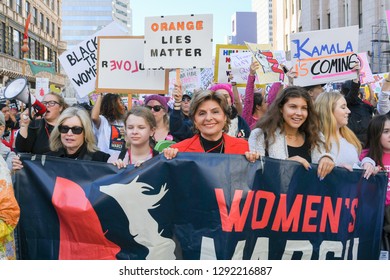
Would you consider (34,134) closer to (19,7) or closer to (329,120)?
(329,120)

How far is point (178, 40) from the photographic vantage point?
6.11 metres

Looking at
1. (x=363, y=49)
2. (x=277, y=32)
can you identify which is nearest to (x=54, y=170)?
(x=363, y=49)

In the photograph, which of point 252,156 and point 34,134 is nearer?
point 252,156

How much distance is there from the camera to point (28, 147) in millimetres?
5281

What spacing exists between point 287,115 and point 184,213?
3.85ft

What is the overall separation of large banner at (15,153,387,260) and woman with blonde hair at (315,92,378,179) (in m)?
0.41

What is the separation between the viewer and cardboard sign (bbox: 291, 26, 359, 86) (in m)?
6.80

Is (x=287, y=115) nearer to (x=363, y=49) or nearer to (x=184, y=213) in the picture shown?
(x=184, y=213)

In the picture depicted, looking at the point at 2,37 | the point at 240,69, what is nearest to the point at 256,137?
the point at 240,69

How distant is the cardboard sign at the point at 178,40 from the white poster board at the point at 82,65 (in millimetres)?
1447

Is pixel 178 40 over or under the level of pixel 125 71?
over

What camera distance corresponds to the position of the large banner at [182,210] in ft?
11.8

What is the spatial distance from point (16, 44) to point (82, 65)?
1735 inches

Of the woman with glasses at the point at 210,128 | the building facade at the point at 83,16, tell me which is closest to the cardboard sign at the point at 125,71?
the woman with glasses at the point at 210,128
